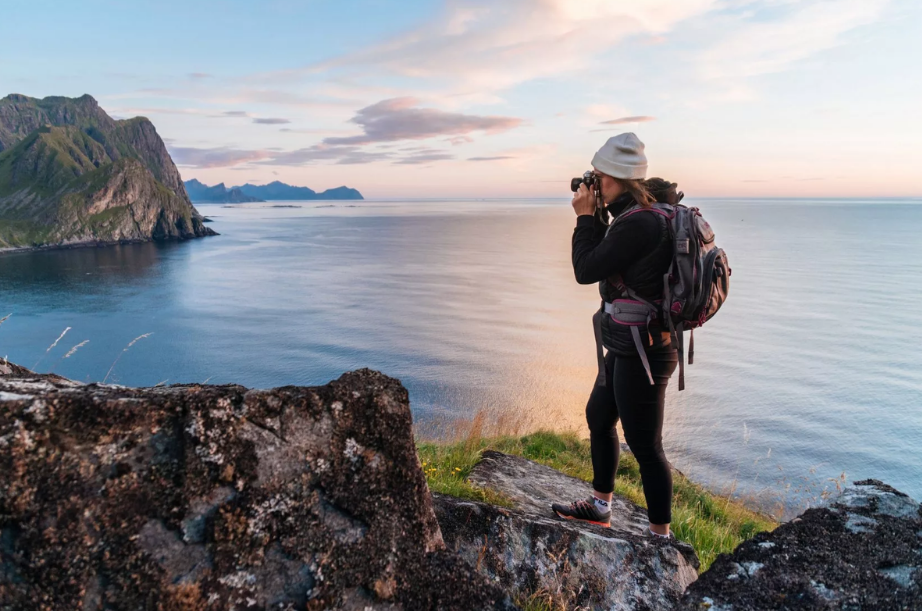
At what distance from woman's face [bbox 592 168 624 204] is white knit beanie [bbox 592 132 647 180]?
8 cm

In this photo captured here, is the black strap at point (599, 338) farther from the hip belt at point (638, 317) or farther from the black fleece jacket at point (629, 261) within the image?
the hip belt at point (638, 317)

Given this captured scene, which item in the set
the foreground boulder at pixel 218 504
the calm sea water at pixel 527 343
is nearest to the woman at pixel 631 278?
the foreground boulder at pixel 218 504

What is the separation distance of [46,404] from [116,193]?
643 ft

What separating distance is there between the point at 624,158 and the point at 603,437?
2.29 meters

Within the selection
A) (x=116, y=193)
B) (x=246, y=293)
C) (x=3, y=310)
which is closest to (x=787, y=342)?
(x=246, y=293)

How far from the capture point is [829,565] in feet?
8.13

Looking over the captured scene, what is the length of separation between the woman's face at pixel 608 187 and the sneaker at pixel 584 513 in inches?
101

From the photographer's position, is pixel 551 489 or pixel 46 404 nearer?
pixel 46 404

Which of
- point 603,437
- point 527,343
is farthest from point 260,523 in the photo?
point 527,343

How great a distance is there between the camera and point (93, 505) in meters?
1.89

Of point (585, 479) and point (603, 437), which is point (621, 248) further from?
point (585, 479)

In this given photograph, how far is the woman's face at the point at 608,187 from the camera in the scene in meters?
4.05

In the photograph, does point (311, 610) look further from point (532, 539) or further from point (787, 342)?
point (787, 342)

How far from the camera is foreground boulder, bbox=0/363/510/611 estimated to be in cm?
183
